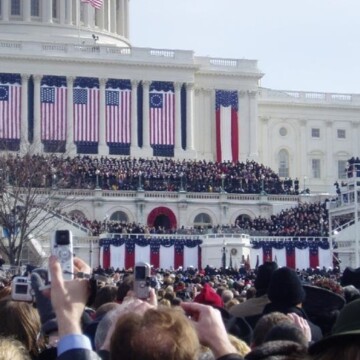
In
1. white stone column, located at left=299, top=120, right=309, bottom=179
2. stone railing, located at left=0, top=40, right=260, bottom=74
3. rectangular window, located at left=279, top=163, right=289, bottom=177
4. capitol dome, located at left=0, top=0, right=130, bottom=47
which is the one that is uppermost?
capitol dome, located at left=0, top=0, right=130, bottom=47

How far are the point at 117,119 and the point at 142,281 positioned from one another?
89618mm

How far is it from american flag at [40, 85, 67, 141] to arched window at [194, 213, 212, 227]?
508 inches

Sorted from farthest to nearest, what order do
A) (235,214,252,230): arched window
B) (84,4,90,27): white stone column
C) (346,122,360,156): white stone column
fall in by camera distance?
(346,122,360,156): white stone column
(84,4,90,27): white stone column
(235,214,252,230): arched window

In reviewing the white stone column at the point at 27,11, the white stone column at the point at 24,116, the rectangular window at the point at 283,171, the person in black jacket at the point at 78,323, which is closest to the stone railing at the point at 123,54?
the white stone column at the point at 24,116

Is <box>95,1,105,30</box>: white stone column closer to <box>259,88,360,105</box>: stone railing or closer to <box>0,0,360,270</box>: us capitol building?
<box>0,0,360,270</box>: us capitol building

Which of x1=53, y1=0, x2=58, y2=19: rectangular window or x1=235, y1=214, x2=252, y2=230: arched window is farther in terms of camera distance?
x1=53, y1=0, x2=58, y2=19: rectangular window

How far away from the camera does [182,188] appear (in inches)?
3438

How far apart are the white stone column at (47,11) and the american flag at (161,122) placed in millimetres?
15032

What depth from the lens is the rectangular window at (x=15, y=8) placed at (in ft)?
358

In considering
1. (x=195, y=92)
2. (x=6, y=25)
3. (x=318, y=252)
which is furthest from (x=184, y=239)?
(x=6, y=25)

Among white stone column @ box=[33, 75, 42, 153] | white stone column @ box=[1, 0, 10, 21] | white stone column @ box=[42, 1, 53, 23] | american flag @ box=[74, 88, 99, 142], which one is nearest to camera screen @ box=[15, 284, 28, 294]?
white stone column @ box=[33, 75, 42, 153]

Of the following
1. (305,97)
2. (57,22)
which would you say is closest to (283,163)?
(305,97)

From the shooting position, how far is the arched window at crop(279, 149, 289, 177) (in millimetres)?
110312

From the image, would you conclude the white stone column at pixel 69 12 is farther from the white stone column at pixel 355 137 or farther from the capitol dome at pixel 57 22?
the white stone column at pixel 355 137
